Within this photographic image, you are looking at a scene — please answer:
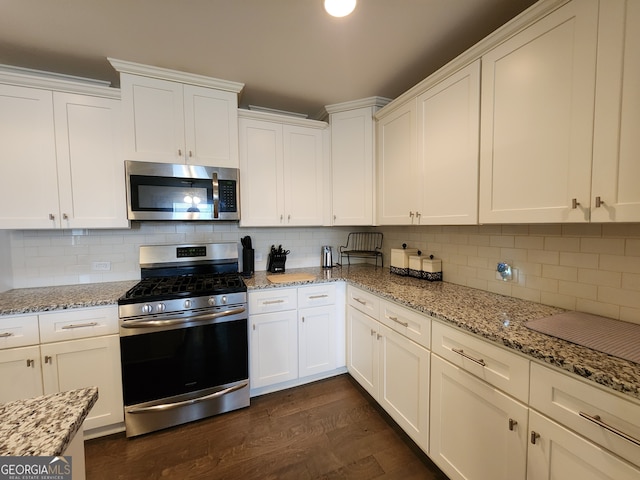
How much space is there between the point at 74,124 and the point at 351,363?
284 cm

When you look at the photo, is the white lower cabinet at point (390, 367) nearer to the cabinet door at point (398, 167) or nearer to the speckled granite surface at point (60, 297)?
the cabinet door at point (398, 167)

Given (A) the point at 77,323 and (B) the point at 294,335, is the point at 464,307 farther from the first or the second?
(A) the point at 77,323

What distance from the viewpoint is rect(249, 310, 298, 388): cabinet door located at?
2154 millimetres

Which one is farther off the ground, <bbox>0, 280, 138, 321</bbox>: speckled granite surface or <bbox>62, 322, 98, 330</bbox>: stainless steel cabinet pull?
<bbox>0, 280, 138, 321</bbox>: speckled granite surface

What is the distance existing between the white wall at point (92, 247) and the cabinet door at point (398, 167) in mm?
1288

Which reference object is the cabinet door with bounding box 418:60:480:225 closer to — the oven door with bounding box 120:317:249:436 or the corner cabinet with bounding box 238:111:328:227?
the corner cabinet with bounding box 238:111:328:227

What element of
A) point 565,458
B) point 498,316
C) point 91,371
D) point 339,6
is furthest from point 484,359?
point 91,371

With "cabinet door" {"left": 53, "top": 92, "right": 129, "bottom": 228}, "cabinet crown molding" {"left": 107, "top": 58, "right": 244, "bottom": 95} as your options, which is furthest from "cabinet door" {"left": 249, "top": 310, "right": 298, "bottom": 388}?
"cabinet crown molding" {"left": 107, "top": 58, "right": 244, "bottom": 95}

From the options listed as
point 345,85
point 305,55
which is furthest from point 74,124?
point 345,85

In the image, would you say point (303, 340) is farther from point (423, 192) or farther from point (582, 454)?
point (582, 454)

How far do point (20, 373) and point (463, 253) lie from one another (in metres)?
3.00

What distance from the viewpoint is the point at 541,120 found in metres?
1.25

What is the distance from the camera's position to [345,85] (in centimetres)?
227

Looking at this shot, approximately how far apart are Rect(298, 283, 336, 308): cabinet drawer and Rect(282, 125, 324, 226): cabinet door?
2.18ft
